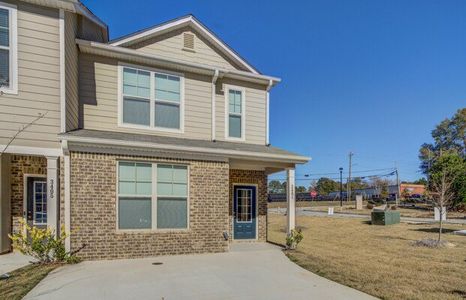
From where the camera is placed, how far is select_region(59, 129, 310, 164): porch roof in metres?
Answer: 8.59

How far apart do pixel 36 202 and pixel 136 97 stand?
449 centimetres

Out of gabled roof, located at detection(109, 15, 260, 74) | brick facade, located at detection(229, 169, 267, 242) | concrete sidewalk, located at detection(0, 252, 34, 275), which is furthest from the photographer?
brick facade, located at detection(229, 169, 267, 242)

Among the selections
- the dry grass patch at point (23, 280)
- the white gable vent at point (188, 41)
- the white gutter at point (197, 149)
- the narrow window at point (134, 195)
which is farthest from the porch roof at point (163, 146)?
the white gable vent at point (188, 41)

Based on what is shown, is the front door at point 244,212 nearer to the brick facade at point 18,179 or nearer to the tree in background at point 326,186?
the brick facade at point 18,179

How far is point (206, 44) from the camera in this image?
12.5 meters

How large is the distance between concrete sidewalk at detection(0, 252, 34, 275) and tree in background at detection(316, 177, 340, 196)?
81992mm

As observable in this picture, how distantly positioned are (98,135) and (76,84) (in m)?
2.01

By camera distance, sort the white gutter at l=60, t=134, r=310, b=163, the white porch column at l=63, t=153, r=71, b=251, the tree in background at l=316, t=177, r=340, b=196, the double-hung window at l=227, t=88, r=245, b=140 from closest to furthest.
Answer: the white porch column at l=63, t=153, r=71, b=251
the white gutter at l=60, t=134, r=310, b=163
the double-hung window at l=227, t=88, r=245, b=140
the tree in background at l=316, t=177, r=340, b=196

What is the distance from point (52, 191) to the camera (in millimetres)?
8445

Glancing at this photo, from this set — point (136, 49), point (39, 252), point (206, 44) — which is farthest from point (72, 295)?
point (206, 44)

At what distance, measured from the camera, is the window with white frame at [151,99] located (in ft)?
35.0

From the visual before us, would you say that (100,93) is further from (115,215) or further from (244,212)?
(244,212)

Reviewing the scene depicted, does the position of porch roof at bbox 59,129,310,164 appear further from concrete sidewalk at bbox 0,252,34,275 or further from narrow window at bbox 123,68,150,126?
concrete sidewalk at bbox 0,252,34,275

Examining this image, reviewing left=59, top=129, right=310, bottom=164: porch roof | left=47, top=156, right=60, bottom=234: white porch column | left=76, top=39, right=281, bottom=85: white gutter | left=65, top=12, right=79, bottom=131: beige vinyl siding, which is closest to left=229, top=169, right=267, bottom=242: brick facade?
left=59, top=129, right=310, bottom=164: porch roof
